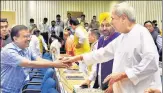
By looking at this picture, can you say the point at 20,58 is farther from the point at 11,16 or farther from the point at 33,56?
the point at 11,16

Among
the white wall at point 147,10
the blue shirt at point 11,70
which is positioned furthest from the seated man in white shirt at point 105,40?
the white wall at point 147,10

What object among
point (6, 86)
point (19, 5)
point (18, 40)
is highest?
point (19, 5)

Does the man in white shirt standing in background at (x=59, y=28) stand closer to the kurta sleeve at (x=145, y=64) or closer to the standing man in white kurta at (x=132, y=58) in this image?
the standing man in white kurta at (x=132, y=58)

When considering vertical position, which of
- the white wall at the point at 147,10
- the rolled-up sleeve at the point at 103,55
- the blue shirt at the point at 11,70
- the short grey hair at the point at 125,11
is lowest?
the blue shirt at the point at 11,70

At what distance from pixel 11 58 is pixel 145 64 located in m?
1.63

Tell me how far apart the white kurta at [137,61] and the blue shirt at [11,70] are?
1269 millimetres

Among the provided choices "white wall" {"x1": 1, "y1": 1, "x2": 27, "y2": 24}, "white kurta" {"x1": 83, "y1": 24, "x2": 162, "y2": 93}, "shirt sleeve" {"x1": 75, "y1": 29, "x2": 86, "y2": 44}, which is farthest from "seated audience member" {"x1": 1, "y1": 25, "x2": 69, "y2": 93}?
"white wall" {"x1": 1, "y1": 1, "x2": 27, "y2": 24}

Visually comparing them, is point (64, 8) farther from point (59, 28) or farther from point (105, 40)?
point (105, 40)

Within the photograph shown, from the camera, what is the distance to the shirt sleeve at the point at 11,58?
3.52 m

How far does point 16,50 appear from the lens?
143 inches

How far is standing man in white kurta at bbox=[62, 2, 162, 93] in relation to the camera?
2.48 metres

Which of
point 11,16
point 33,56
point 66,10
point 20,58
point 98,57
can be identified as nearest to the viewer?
point 98,57

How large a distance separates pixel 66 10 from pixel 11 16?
4456 millimetres

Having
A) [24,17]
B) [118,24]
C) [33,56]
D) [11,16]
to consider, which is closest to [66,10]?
[24,17]
